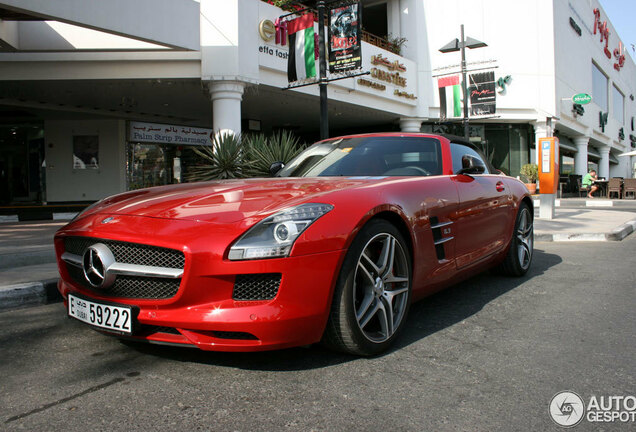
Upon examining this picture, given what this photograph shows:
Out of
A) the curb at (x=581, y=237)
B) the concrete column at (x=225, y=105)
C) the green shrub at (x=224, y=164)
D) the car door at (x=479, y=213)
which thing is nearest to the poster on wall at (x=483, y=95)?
the concrete column at (x=225, y=105)

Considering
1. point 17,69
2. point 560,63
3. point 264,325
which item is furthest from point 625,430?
point 560,63

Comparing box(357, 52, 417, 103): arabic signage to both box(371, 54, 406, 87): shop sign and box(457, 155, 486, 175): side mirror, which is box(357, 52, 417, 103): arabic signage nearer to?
box(371, 54, 406, 87): shop sign

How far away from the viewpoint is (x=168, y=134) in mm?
19953

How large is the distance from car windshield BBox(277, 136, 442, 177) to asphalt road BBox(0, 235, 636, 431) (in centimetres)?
111

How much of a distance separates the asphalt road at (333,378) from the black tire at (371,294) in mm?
124

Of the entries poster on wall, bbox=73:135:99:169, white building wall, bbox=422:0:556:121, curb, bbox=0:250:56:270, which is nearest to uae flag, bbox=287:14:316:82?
curb, bbox=0:250:56:270

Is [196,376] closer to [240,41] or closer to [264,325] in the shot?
[264,325]

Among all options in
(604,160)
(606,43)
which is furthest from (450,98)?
(604,160)

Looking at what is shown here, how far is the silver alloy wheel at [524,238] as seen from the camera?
4.82 meters

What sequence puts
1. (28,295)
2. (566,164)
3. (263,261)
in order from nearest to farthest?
1. (263,261)
2. (28,295)
3. (566,164)

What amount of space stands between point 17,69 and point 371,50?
492 inches

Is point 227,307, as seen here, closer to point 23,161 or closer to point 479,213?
point 479,213

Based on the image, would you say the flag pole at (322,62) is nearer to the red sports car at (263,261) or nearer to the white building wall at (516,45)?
the red sports car at (263,261)

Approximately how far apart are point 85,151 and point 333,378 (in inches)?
739
